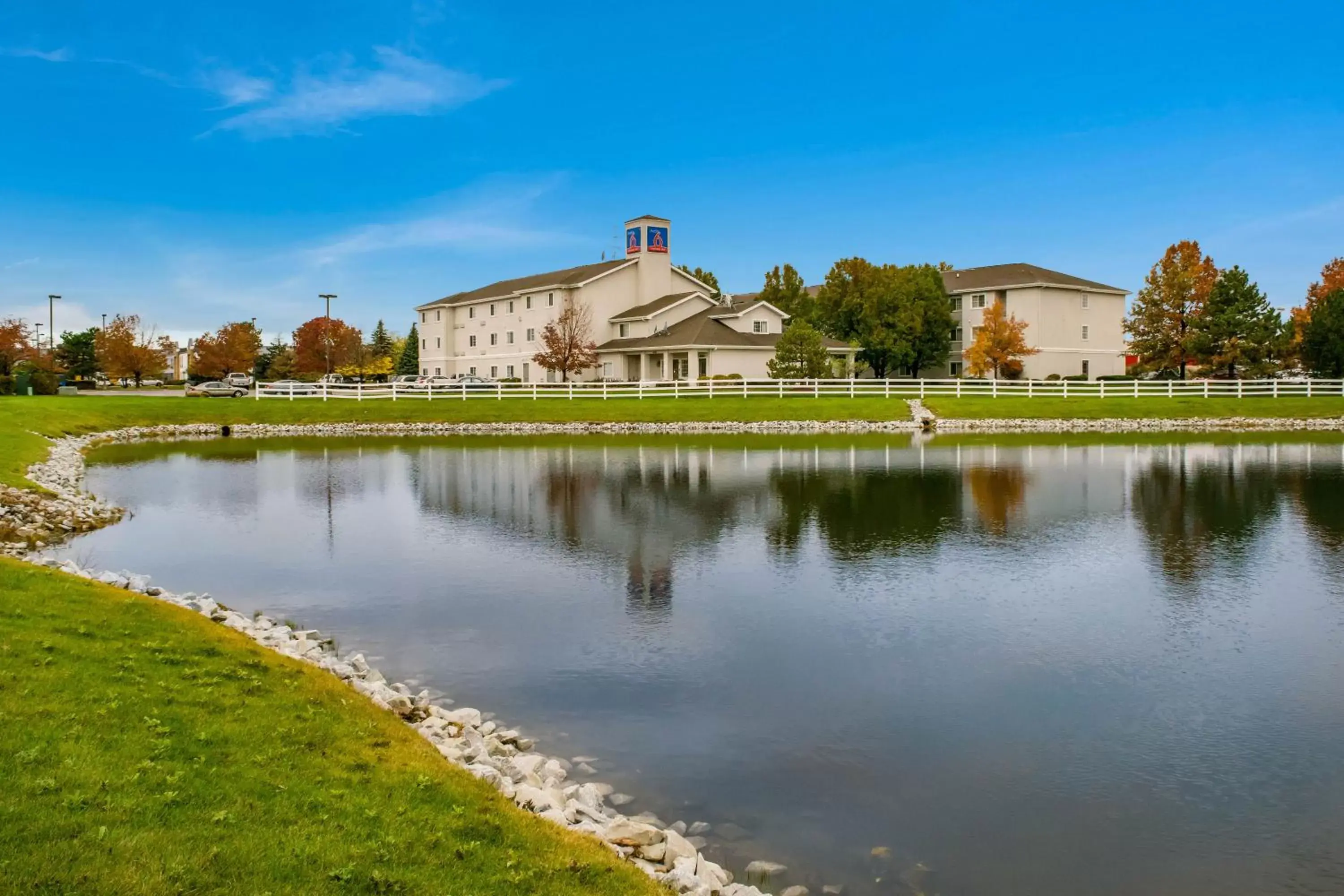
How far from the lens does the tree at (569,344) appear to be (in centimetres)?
7562

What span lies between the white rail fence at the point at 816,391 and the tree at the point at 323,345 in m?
48.0

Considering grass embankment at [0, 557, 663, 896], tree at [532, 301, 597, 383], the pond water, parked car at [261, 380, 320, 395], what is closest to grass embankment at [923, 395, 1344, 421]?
tree at [532, 301, 597, 383]

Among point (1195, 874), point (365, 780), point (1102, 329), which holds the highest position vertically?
point (1102, 329)

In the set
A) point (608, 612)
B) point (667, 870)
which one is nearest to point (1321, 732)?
point (667, 870)

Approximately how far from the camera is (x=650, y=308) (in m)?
79.2

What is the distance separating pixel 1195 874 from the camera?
7457 mm

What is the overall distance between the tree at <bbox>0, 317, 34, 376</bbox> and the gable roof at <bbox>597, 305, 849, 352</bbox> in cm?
4071

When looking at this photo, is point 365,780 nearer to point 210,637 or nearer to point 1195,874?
point 210,637

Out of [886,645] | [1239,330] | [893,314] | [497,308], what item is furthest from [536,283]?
[886,645]

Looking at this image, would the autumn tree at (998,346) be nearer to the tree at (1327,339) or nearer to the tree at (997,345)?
the tree at (997,345)

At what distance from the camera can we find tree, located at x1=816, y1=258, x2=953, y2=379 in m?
81.4

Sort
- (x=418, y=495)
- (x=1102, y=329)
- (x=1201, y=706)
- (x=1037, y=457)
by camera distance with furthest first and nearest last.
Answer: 1. (x=1102, y=329)
2. (x=1037, y=457)
3. (x=418, y=495)
4. (x=1201, y=706)

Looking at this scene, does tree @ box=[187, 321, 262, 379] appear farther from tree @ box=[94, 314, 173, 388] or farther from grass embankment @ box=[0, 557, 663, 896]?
grass embankment @ box=[0, 557, 663, 896]

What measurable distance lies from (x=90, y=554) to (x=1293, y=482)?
99.2ft
